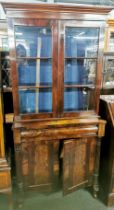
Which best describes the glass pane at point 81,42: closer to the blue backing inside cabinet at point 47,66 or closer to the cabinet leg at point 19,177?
Result: the blue backing inside cabinet at point 47,66

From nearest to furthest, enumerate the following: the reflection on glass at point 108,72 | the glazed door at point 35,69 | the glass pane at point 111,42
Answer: the glazed door at point 35,69 → the reflection on glass at point 108,72 → the glass pane at point 111,42

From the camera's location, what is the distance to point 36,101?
180 centimetres

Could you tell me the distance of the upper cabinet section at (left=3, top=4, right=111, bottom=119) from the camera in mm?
1520

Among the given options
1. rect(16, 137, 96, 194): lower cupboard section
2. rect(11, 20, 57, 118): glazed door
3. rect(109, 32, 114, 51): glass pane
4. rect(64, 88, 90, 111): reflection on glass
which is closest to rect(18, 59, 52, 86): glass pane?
rect(11, 20, 57, 118): glazed door

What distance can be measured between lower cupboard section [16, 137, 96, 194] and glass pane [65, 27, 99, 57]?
851 mm

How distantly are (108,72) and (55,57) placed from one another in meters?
1.38

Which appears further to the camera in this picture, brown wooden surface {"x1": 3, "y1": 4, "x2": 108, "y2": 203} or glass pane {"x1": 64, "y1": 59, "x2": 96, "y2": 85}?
glass pane {"x1": 64, "y1": 59, "x2": 96, "y2": 85}

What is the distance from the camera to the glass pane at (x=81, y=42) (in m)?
1.67

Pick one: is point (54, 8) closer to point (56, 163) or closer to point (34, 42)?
point (34, 42)

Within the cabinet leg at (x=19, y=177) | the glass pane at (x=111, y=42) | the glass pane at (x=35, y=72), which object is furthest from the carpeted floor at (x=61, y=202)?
the glass pane at (x=111, y=42)

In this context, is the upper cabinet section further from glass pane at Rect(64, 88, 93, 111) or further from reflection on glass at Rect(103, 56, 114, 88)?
reflection on glass at Rect(103, 56, 114, 88)

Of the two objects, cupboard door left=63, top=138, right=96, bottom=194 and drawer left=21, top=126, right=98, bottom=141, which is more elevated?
drawer left=21, top=126, right=98, bottom=141

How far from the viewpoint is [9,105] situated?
2275 millimetres

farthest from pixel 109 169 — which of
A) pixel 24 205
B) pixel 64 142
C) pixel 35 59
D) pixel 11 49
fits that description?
pixel 11 49
